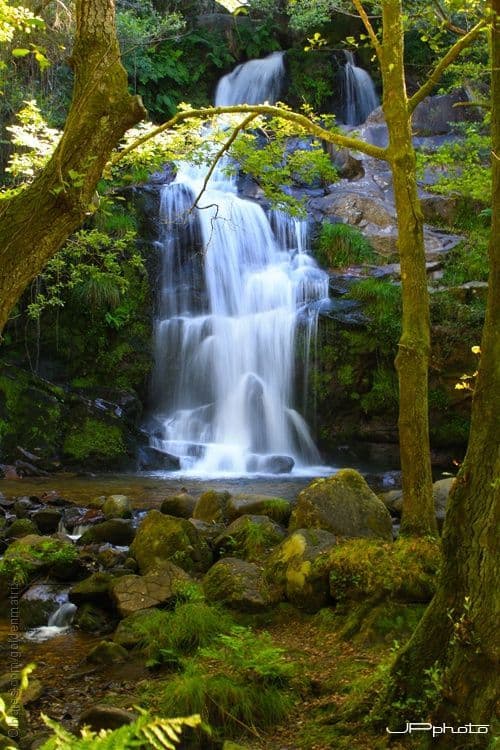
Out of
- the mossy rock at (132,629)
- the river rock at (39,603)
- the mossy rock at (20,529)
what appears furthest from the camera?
the mossy rock at (20,529)

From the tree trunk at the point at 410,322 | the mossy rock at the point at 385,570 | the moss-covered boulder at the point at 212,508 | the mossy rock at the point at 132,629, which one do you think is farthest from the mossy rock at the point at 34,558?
the tree trunk at the point at 410,322

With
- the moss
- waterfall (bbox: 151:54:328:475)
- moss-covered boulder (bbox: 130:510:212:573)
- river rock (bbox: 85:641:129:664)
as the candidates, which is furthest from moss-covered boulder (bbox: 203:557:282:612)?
the moss

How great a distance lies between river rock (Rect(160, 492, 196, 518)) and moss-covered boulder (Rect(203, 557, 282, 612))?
2.69m

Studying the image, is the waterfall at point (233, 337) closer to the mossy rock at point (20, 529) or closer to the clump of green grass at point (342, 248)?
the clump of green grass at point (342, 248)

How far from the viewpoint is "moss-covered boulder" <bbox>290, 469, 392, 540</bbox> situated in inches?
248

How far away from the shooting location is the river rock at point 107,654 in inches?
193

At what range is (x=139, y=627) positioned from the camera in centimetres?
515

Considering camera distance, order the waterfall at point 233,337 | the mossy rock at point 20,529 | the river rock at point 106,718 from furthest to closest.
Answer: the waterfall at point 233,337 < the mossy rock at point 20,529 < the river rock at point 106,718

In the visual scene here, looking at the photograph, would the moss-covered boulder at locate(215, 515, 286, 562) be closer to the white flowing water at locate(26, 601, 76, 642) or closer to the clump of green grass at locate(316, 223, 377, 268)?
the white flowing water at locate(26, 601, 76, 642)

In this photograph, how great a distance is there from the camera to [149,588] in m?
5.81

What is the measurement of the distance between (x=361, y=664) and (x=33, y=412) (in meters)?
10.4

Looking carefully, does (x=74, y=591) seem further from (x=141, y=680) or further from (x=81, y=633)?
(x=141, y=680)

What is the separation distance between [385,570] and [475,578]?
7.06 ft

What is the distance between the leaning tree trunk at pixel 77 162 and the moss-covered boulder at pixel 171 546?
153 inches
